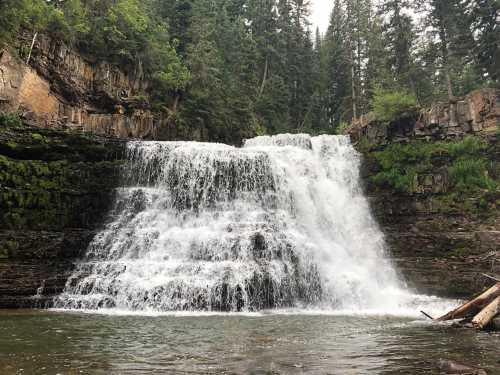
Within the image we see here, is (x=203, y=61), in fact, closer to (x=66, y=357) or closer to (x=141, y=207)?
(x=141, y=207)

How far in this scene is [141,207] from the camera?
19.2 meters

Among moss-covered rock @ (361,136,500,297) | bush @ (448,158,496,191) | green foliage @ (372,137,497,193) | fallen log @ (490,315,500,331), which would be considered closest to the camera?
fallen log @ (490,315,500,331)

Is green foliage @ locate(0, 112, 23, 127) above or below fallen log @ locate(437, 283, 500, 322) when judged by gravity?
A: above

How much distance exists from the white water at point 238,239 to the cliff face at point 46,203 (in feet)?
3.05

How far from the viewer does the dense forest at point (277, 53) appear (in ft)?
87.2

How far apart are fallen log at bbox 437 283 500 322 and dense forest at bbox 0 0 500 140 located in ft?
55.5

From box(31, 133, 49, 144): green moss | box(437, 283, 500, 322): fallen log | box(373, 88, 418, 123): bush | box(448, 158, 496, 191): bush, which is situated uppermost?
box(373, 88, 418, 123): bush

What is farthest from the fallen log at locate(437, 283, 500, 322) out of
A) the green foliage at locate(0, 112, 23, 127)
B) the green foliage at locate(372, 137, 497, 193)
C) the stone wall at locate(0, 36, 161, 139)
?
the stone wall at locate(0, 36, 161, 139)

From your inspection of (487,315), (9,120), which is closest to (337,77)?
(9,120)

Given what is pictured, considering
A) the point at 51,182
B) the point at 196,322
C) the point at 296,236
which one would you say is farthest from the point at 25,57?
→ the point at 196,322

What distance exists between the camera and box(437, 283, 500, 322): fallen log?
980 centimetres

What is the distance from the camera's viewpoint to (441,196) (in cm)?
2127

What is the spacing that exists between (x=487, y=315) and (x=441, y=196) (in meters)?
13.2

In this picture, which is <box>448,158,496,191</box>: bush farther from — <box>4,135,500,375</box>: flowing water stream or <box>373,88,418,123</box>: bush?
<box>373,88,418,123</box>: bush
